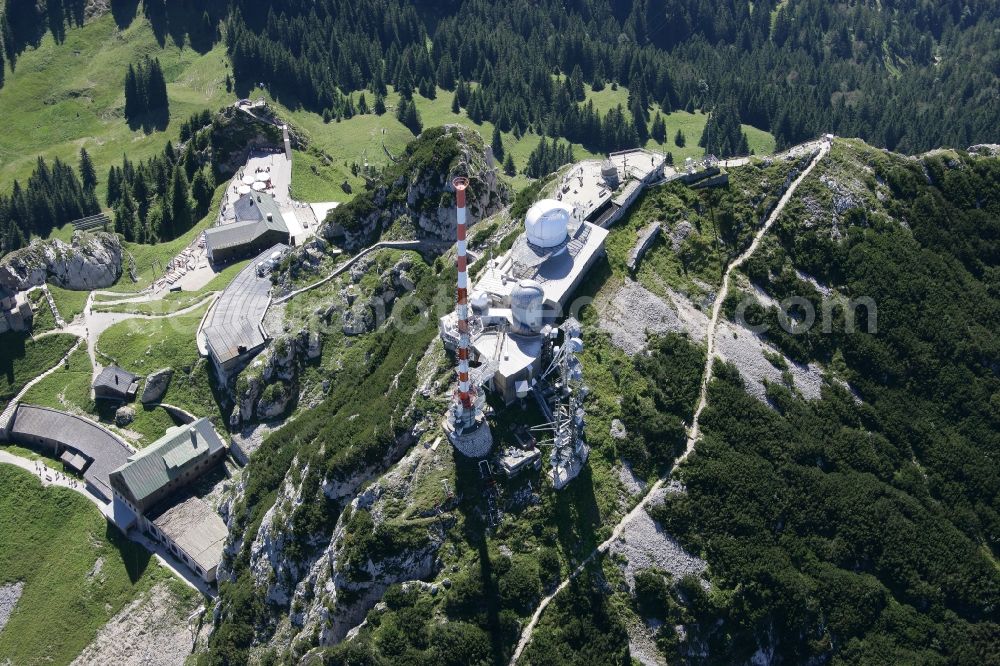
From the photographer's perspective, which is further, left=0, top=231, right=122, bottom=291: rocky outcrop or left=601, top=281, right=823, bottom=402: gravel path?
left=0, top=231, right=122, bottom=291: rocky outcrop

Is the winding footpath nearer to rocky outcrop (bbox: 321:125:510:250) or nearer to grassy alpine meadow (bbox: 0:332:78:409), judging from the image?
rocky outcrop (bbox: 321:125:510:250)

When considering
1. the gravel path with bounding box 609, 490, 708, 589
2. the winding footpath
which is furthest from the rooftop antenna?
the gravel path with bounding box 609, 490, 708, 589

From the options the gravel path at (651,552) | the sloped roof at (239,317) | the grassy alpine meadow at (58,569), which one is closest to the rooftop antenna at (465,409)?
the gravel path at (651,552)

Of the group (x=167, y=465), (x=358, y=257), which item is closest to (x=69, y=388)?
(x=167, y=465)

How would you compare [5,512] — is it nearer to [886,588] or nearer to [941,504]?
Answer: [886,588]

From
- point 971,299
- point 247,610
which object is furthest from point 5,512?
point 971,299

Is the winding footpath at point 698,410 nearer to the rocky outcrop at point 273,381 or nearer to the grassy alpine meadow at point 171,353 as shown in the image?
the rocky outcrop at point 273,381
